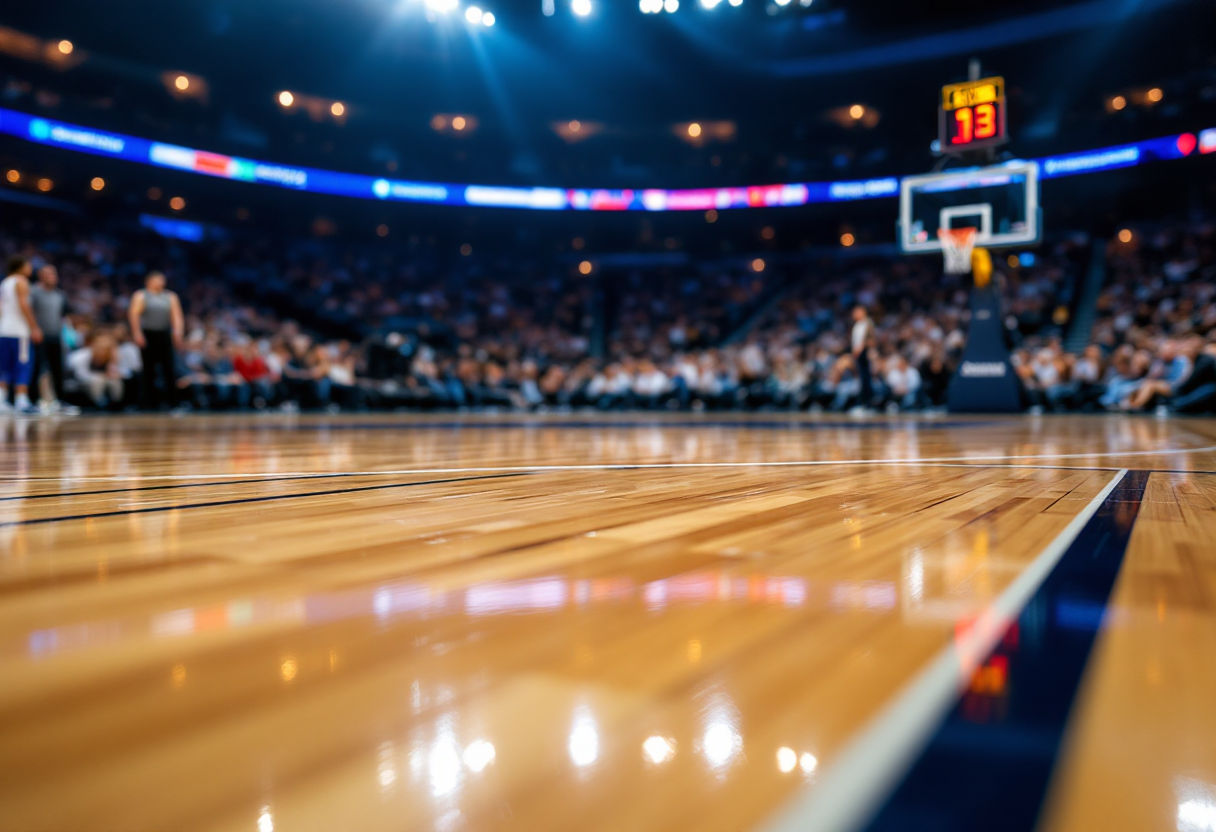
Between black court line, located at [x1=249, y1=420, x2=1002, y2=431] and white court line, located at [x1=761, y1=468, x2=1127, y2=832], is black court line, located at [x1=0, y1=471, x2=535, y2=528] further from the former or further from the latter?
black court line, located at [x1=249, y1=420, x2=1002, y2=431]

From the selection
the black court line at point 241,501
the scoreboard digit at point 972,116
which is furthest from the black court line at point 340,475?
the scoreboard digit at point 972,116

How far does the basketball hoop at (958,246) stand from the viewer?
7.33 meters

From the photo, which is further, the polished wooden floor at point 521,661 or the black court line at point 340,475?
the black court line at point 340,475

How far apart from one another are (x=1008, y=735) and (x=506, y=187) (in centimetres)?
1633

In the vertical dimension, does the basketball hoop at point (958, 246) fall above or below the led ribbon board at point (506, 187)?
below

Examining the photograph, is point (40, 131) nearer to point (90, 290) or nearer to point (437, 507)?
point (90, 290)

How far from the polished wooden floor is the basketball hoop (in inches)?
286

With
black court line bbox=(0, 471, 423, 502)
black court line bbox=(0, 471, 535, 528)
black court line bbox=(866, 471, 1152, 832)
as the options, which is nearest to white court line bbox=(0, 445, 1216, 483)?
black court line bbox=(0, 471, 423, 502)

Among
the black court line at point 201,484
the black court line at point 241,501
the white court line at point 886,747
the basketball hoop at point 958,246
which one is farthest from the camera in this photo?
the basketball hoop at point 958,246

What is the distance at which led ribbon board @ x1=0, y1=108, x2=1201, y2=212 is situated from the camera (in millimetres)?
11648

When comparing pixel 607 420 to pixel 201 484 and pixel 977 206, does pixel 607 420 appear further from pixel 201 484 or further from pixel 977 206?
pixel 201 484

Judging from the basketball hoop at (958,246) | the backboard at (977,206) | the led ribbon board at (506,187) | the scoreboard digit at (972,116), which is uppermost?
the led ribbon board at (506,187)

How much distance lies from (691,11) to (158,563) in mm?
14416

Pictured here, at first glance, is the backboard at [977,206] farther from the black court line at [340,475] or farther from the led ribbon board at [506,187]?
the led ribbon board at [506,187]
